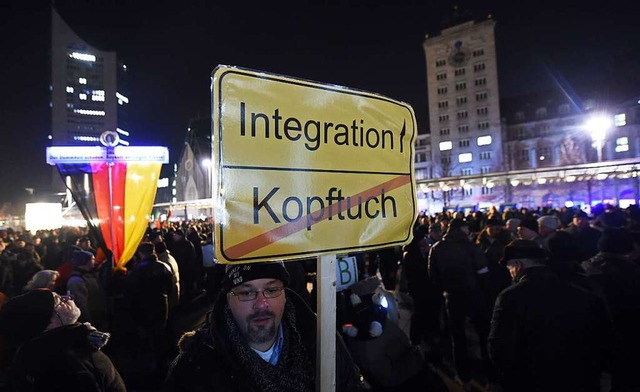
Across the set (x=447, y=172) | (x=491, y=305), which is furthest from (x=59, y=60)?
(x=491, y=305)

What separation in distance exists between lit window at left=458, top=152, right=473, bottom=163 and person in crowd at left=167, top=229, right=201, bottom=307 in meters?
67.7

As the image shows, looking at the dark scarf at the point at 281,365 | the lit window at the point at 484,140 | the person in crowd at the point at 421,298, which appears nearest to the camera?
the dark scarf at the point at 281,365

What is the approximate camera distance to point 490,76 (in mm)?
70500

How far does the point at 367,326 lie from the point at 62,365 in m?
2.22

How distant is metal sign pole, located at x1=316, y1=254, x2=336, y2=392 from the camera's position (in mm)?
1814

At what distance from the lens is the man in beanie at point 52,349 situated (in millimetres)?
2312

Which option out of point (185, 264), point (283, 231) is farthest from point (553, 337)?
point (185, 264)

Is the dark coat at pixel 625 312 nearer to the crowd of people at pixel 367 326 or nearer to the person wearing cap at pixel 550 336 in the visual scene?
the crowd of people at pixel 367 326

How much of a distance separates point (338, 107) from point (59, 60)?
313ft

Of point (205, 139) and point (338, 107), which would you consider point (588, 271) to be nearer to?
point (338, 107)

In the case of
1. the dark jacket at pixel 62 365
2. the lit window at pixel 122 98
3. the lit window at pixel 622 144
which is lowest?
the dark jacket at pixel 62 365

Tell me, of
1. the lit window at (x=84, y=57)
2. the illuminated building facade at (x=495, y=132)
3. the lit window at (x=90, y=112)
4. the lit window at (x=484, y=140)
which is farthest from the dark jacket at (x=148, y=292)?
the lit window at (x=84, y=57)

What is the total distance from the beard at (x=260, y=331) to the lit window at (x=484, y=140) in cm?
7270

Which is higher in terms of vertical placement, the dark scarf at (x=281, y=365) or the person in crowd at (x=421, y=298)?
the dark scarf at (x=281, y=365)
